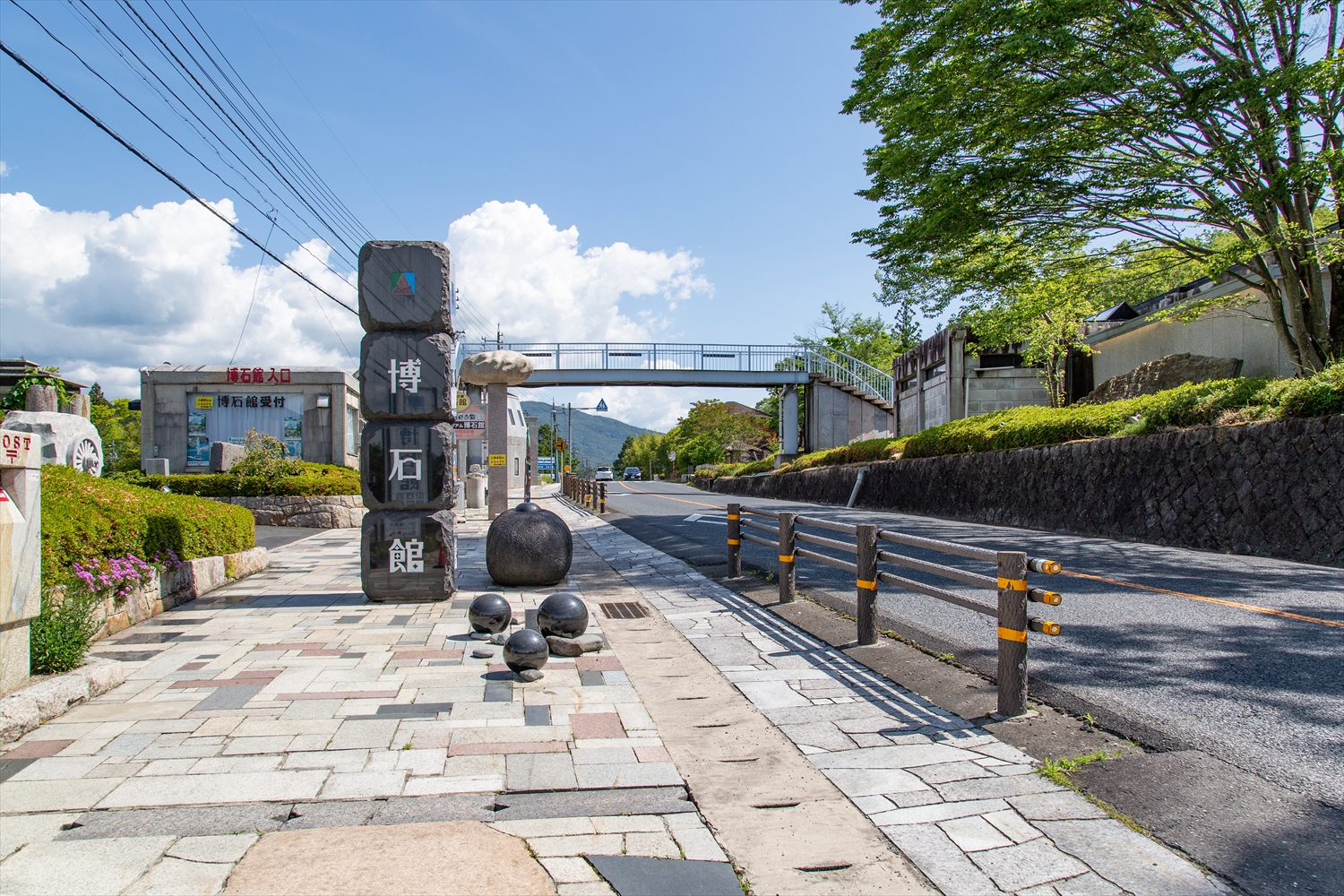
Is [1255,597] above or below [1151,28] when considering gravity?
below

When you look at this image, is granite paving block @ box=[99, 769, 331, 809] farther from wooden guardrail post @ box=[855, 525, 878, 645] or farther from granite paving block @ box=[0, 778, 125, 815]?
wooden guardrail post @ box=[855, 525, 878, 645]

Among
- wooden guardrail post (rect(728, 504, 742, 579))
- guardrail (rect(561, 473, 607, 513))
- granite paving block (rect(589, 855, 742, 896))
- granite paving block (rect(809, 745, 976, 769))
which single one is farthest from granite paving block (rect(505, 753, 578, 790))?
guardrail (rect(561, 473, 607, 513))

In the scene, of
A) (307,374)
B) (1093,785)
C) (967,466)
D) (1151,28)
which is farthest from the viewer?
(307,374)

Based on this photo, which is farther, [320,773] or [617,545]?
[617,545]

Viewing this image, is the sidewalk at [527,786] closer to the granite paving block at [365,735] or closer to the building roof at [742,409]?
the granite paving block at [365,735]

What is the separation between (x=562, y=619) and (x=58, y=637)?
334 centimetres

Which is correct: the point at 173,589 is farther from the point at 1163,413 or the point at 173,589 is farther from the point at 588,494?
the point at 588,494

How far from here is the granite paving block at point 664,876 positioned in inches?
113

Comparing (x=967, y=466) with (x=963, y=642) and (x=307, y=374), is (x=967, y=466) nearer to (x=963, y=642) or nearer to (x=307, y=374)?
(x=963, y=642)

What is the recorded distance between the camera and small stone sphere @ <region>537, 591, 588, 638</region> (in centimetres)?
641

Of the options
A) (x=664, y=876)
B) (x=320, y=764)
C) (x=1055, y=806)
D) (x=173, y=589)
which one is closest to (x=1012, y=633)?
(x=1055, y=806)

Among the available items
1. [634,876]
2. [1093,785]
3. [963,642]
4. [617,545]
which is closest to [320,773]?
[634,876]

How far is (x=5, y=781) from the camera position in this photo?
3695mm

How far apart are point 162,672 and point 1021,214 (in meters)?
13.7
